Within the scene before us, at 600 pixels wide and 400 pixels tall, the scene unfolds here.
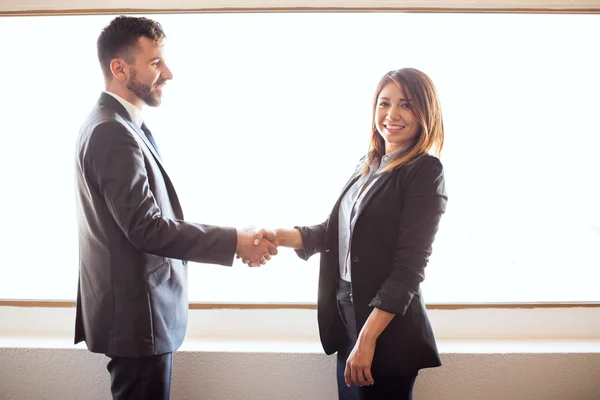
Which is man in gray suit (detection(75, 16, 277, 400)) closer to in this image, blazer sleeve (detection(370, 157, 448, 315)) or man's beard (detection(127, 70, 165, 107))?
man's beard (detection(127, 70, 165, 107))

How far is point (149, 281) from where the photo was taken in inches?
52.3

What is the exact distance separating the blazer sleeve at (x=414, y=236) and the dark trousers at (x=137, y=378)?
29.7 inches

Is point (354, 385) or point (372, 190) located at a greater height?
point (372, 190)

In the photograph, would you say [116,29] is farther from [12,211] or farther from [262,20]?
[12,211]

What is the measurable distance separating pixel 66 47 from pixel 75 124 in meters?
0.38

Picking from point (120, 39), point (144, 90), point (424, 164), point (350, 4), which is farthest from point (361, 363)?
point (350, 4)

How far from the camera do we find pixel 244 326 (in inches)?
79.2

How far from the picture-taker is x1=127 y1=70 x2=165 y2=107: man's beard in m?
1.49

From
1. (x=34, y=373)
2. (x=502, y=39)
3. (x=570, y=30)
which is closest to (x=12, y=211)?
(x=34, y=373)

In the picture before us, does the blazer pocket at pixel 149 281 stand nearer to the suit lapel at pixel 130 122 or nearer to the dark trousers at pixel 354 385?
the suit lapel at pixel 130 122

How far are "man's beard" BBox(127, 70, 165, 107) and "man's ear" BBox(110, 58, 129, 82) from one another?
0.07ft

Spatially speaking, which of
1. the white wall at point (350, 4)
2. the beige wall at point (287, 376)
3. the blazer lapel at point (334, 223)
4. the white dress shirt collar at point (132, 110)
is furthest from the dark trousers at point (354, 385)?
the white wall at point (350, 4)

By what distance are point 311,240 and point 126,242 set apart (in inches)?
27.1

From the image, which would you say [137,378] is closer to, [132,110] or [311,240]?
[311,240]
